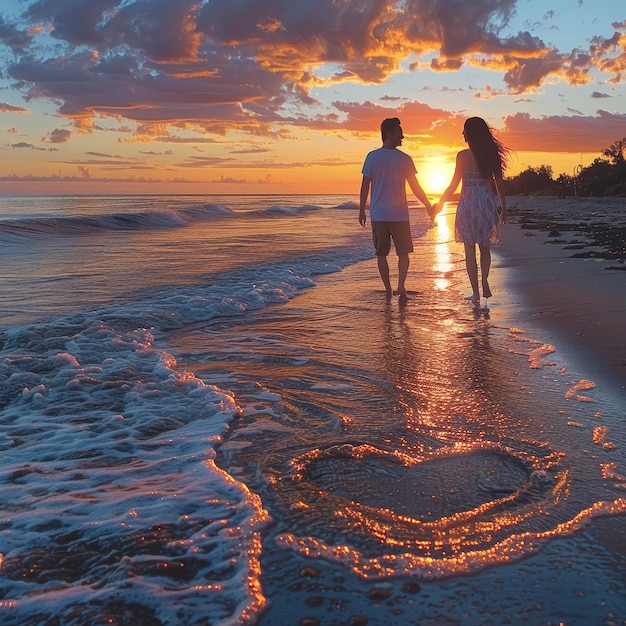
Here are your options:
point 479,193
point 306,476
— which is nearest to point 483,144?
point 479,193

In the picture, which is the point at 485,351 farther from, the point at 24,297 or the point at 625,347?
the point at 24,297


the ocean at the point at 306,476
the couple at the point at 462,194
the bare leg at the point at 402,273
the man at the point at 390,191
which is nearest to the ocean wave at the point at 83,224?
the man at the point at 390,191

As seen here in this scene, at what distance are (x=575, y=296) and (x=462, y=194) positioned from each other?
195 centimetres

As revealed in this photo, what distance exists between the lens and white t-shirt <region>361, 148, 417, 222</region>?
8477 mm

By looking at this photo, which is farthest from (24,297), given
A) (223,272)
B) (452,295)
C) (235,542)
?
(235,542)

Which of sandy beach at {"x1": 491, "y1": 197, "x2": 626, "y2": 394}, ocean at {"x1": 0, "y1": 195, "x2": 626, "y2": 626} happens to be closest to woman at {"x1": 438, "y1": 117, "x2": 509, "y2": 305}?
sandy beach at {"x1": 491, "y1": 197, "x2": 626, "y2": 394}

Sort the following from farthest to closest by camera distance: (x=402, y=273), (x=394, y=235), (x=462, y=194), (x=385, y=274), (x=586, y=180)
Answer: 1. (x=586, y=180)
2. (x=394, y=235)
3. (x=385, y=274)
4. (x=402, y=273)
5. (x=462, y=194)

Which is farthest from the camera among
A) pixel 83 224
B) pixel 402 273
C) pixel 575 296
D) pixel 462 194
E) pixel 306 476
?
pixel 83 224

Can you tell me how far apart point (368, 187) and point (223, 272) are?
11.5ft

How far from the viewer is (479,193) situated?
26.4 feet

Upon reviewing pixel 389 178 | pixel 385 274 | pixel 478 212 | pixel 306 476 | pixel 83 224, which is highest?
pixel 389 178

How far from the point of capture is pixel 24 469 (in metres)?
3.15

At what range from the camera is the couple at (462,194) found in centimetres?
786

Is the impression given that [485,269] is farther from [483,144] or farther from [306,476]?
[306,476]
